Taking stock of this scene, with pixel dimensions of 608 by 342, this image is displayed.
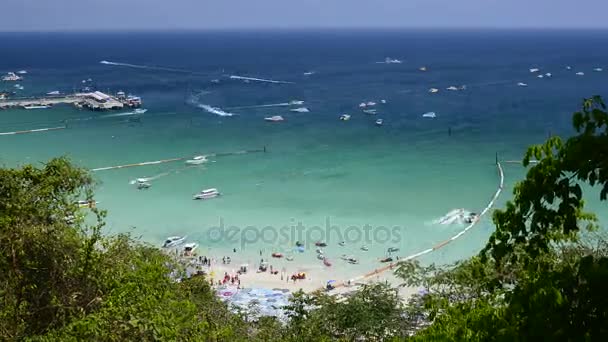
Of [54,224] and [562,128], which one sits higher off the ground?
[54,224]

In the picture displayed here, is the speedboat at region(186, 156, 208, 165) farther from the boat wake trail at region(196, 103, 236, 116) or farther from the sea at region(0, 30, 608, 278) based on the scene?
the boat wake trail at region(196, 103, 236, 116)

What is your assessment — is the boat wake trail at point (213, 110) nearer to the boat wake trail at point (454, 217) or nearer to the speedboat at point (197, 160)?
the speedboat at point (197, 160)

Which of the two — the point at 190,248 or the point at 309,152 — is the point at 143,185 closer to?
the point at 190,248

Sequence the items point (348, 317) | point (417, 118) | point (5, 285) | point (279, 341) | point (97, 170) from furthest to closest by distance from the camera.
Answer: point (417, 118)
point (97, 170)
point (348, 317)
point (279, 341)
point (5, 285)

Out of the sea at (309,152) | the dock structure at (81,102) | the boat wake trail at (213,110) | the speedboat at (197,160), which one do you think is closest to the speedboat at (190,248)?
the sea at (309,152)

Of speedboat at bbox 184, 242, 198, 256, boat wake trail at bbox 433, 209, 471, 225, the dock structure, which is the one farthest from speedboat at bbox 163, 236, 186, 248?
the dock structure

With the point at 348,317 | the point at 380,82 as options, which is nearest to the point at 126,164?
the point at 348,317

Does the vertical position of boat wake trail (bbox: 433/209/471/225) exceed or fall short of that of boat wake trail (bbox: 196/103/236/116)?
it falls short

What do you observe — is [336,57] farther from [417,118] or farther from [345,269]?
[345,269]
